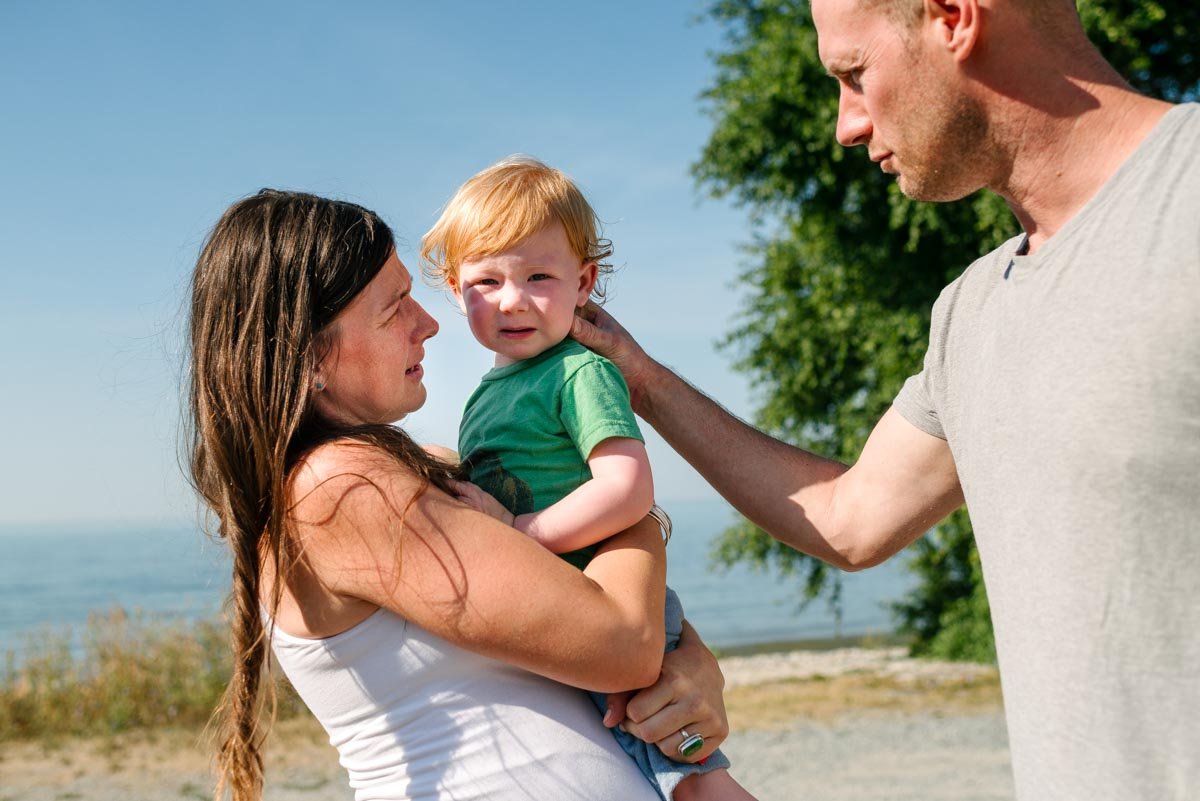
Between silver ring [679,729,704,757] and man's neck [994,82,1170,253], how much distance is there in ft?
Answer: 3.86

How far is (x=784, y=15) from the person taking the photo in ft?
45.4

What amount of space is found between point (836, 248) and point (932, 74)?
1258 cm

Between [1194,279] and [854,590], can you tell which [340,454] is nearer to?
[1194,279]

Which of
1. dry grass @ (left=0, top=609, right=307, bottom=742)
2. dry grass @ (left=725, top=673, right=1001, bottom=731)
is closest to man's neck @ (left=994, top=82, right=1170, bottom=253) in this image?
dry grass @ (left=725, top=673, right=1001, bottom=731)

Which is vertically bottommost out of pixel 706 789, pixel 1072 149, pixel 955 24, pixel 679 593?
pixel 679 593

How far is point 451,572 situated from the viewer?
1.94 meters

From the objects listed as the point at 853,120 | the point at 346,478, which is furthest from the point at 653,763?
the point at 853,120

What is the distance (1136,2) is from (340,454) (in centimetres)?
1252

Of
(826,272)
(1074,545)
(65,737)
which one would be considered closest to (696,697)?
(1074,545)

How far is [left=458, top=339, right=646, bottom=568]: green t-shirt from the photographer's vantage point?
2367mm

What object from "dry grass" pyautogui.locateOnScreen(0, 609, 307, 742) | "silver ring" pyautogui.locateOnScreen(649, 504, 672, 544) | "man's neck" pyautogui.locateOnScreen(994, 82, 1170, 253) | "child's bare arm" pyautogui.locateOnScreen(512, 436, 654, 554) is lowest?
"dry grass" pyautogui.locateOnScreen(0, 609, 307, 742)

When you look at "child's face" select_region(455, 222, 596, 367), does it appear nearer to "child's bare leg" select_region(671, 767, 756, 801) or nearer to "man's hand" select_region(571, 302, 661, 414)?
"man's hand" select_region(571, 302, 661, 414)

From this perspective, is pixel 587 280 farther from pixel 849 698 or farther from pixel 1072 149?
pixel 849 698

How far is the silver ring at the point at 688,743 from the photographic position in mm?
2188
